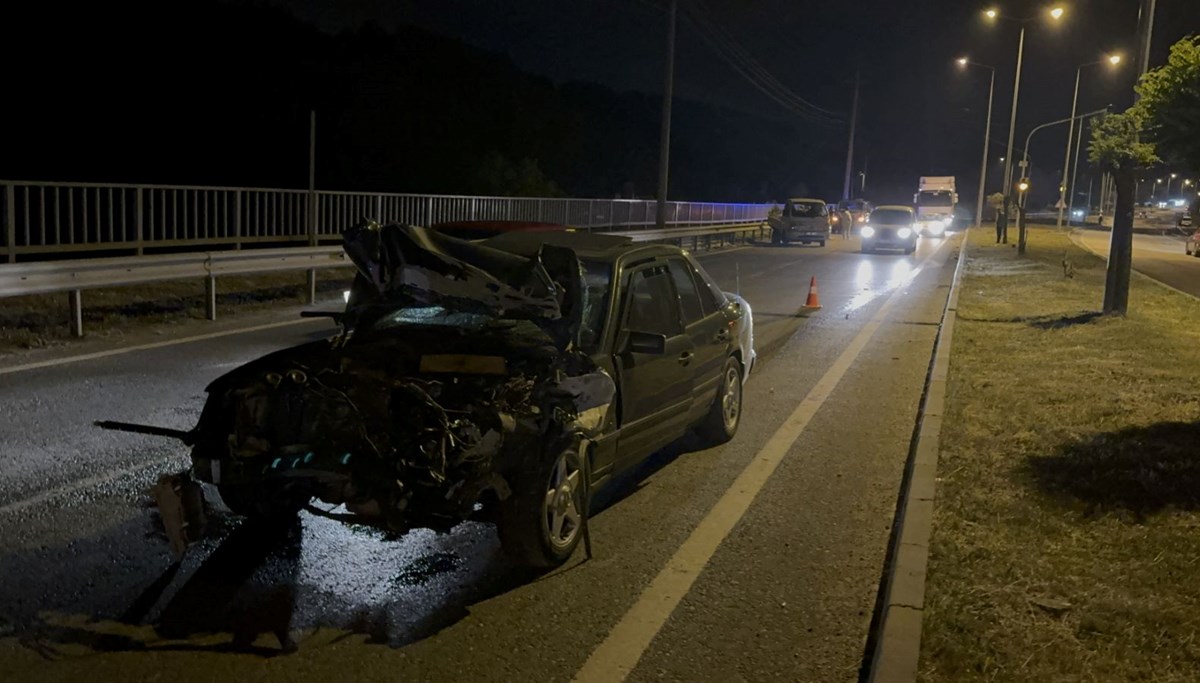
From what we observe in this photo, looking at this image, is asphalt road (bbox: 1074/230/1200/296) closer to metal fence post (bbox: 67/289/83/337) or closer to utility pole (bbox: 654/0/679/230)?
utility pole (bbox: 654/0/679/230)

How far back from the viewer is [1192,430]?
8.20 metres

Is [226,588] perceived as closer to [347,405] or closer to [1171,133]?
Answer: [347,405]

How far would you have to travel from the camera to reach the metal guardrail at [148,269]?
11320mm

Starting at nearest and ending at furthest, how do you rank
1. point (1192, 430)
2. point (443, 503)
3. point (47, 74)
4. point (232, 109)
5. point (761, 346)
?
1. point (443, 503)
2. point (1192, 430)
3. point (761, 346)
4. point (47, 74)
5. point (232, 109)

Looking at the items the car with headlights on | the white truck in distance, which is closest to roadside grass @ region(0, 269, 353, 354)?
the car with headlights on

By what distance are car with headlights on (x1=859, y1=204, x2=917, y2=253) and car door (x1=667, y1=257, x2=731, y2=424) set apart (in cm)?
2972

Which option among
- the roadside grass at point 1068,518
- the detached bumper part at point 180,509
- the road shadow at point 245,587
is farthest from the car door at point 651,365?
the detached bumper part at point 180,509

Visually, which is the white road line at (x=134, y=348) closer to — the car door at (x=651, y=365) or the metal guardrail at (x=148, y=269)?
the metal guardrail at (x=148, y=269)

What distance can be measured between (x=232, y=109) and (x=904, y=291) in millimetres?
23451

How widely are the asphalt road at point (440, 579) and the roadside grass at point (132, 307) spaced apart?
358cm

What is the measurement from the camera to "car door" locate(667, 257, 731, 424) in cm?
718

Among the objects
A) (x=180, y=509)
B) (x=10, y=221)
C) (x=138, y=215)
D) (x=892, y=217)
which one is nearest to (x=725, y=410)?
(x=180, y=509)

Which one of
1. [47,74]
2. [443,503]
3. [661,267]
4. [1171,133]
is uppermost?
[47,74]

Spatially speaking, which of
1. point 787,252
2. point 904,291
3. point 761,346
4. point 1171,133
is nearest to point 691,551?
point 1171,133
